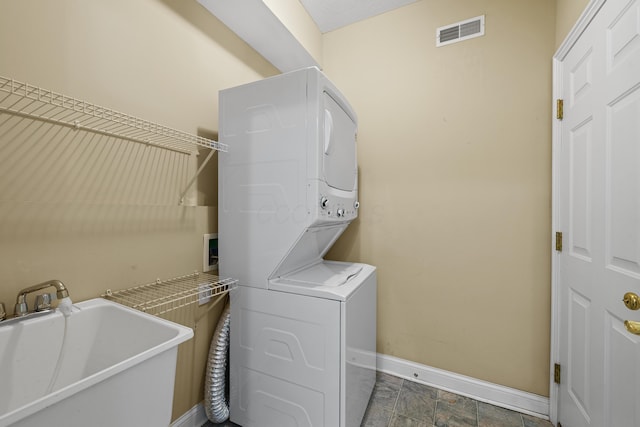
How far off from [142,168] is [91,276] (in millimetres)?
587

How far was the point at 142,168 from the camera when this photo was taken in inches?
56.3

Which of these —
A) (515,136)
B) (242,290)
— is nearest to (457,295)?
(515,136)

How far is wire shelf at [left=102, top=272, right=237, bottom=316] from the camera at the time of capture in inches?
Result: 50.2

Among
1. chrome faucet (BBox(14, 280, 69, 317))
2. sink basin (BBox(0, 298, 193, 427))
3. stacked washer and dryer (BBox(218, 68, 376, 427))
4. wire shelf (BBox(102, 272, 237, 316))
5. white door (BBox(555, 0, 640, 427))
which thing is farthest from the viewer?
stacked washer and dryer (BBox(218, 68, 376, 427))

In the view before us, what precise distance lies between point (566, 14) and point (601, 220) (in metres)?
1.36

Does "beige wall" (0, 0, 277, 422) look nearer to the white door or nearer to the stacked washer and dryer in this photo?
the stacked washer and dryer

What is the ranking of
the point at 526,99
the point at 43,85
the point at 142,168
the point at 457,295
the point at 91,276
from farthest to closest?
the point at 457,295 → the point at 526,99 → the point at 142,168 → the point at 91,276 → the point at 43,85

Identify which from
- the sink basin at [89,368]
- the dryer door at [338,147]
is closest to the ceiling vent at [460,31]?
the dryer door at [338,147]

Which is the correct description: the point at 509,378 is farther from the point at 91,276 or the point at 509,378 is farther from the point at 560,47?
the point at 91,276

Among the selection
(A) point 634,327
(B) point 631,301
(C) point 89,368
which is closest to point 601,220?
(B) point 631,301

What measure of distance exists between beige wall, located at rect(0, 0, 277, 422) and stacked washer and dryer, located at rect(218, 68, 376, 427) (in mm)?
250

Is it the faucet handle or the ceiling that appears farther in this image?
the ceiling

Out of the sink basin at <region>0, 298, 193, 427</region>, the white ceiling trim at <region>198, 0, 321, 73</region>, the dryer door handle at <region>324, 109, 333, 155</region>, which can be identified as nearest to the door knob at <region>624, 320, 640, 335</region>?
the dryer door handle at <region>324, 109, 333, 155</region>

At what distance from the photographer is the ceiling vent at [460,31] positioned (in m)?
2.03
